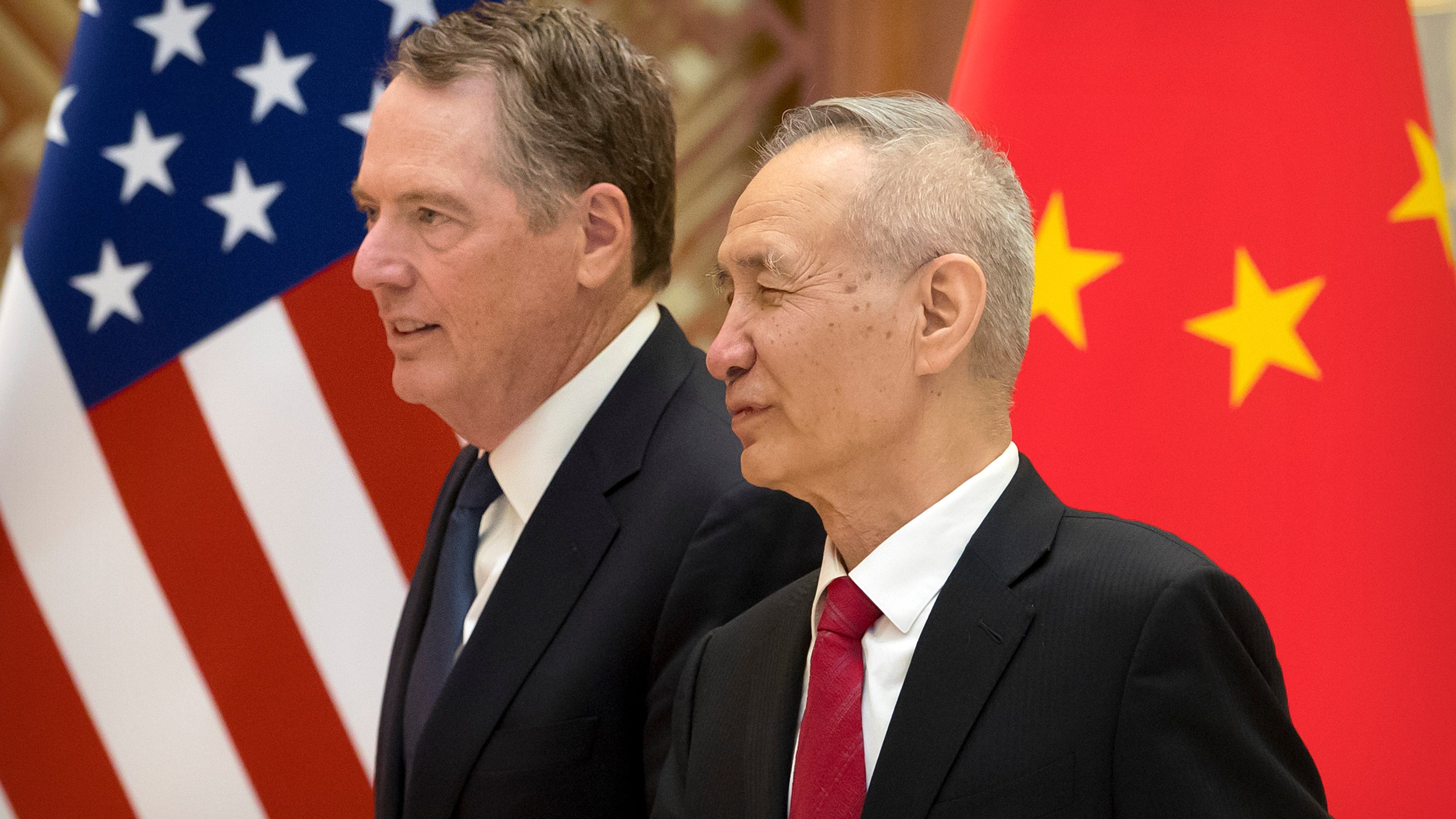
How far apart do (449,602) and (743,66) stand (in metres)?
1.26

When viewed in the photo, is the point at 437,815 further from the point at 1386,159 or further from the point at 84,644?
the point at 1386,159

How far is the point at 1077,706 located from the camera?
1003mm

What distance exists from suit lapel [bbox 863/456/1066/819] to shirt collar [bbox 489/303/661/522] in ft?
2.20

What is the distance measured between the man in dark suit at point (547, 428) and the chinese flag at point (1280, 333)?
20.1 inches

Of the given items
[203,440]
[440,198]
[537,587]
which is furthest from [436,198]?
[203,440]

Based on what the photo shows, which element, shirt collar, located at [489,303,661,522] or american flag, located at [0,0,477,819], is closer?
shirt collar, located at [489,303,661,522]

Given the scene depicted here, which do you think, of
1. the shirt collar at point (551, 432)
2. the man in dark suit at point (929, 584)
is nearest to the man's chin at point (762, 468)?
the man in dark suit at point (929, 584)

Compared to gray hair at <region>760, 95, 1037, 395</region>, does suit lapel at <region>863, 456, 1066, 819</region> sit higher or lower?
lower

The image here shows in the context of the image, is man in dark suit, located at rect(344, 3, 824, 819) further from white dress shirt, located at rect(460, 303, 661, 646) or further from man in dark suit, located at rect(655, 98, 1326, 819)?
man in dark suit, located at rect(655, 98, 1326, 819)

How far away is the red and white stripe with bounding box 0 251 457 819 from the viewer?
2268 millimetres

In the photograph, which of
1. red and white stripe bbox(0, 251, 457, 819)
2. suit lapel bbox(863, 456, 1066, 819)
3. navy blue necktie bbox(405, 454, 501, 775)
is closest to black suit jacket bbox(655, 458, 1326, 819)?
suit lapel bbox(863, 456, 1066, 819)

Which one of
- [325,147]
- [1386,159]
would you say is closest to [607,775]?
[1386,159]

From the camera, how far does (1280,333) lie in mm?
1644

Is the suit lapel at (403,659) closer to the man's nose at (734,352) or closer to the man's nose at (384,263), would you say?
the man's nose at (384,263)
